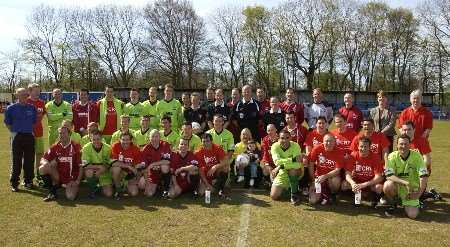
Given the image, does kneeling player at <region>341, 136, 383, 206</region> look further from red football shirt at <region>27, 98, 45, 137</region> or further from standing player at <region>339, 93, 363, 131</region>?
red football shirt at <region>27, 98, 45, 137</region>

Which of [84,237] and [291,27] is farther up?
[291,27]

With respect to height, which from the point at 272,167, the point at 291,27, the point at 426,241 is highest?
the point at 291,27

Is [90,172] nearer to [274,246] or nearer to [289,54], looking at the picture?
[274,246]

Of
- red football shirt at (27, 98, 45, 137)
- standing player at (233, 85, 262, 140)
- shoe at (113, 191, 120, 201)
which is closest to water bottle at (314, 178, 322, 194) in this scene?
standing player at (233, 85, 262, 140)

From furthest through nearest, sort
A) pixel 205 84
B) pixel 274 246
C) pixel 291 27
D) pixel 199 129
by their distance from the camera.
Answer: pixel 205 84, pixel 291 27, pixel 199 129, pixel 274 246

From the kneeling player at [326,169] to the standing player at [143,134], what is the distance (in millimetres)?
3477

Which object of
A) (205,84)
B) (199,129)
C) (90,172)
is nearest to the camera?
(90,172)

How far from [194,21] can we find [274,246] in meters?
53.0

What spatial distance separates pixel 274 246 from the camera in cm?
553

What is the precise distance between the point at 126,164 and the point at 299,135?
3.55 metres

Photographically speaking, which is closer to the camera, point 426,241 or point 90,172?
Answer: point 426,241

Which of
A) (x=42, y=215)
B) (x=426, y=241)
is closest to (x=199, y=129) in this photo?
(x=42, y=215)

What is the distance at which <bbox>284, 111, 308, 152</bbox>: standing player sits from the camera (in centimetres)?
916

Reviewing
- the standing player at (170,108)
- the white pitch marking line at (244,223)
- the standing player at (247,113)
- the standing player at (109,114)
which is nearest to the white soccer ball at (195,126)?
the standing player at (170,108)
